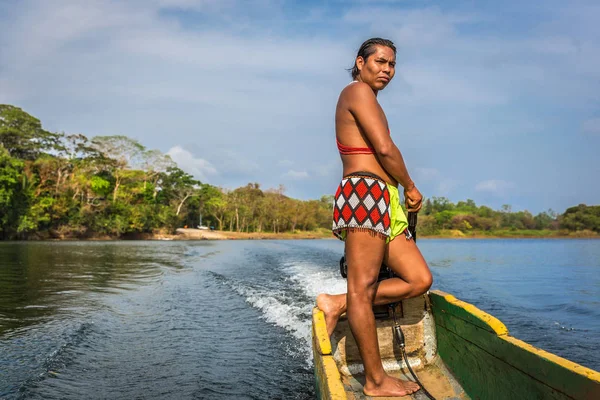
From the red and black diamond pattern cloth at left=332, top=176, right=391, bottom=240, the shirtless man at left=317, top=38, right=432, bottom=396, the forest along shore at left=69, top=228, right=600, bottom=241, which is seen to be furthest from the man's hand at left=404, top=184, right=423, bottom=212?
the forest along shore at left=69, top=228, right=600, bottom=241

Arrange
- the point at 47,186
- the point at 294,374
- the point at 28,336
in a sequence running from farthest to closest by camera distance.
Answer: the point at 47,186
the point at 28,336
the point at 294,374

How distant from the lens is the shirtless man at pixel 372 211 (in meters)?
2.67

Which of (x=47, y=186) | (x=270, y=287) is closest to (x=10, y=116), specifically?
(x=47, y=186)

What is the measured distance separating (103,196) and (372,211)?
1973 inches

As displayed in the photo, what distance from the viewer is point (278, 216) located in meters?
71.6

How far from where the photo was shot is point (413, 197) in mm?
2809

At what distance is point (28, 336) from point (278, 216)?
66234 mm

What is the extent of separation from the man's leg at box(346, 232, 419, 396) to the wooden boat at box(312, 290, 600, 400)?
18 cm

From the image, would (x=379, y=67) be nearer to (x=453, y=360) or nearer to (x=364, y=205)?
(x=364, y=205)

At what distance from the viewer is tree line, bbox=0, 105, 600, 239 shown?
40.5 metres

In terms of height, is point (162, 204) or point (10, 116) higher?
point (10, 116)

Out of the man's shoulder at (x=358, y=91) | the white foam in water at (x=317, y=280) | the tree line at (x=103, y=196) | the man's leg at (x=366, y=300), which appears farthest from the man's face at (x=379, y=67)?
the tree line at (x=103, y=196)

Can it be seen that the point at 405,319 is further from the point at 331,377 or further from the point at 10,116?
the point at 10,116

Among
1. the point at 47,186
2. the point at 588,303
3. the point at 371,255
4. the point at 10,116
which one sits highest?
the point at 10,116
